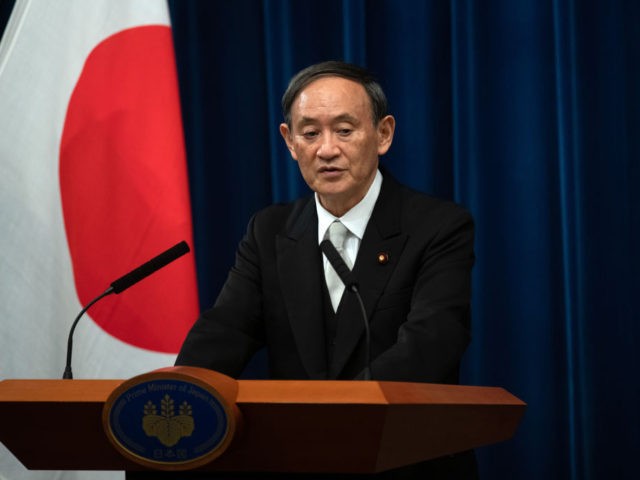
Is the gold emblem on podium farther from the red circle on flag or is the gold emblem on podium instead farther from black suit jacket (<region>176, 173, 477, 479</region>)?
the red circle on flag

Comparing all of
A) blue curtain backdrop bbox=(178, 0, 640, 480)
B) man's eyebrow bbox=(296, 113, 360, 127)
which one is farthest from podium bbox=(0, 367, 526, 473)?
blue curtain backdrop bbox=(178, 0, 640, 480)

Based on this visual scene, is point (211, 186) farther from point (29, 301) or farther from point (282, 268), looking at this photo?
point (282, 268)

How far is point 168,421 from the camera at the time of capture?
0.87 meters

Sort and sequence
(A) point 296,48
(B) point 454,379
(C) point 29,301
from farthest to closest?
(A) point 296,48 < (C) point 29,301 < (B) point 454,379

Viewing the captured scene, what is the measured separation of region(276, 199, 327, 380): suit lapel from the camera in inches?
62.6

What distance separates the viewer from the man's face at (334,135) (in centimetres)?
169

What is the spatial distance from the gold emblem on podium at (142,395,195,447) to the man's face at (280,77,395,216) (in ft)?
2.98

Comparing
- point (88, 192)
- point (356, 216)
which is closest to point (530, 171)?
point (356, 216)

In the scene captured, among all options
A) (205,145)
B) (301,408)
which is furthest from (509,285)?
(301,408)

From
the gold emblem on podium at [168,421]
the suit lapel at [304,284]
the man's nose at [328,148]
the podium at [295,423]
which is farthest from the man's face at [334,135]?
the gold emblem on podium at [168,421]

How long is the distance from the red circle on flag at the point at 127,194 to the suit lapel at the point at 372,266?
649mm

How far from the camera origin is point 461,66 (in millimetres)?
2475

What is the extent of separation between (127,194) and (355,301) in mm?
851

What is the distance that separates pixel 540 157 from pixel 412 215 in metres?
0.88
